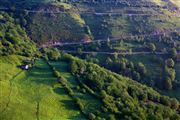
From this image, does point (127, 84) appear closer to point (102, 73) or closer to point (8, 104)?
point (102, 73)

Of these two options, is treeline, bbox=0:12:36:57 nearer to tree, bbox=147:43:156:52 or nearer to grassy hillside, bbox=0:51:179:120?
grassy hillside, bbox=0:51:179:120

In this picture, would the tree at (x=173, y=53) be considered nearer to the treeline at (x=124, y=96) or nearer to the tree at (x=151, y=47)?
the tree at (x=151, y=47)

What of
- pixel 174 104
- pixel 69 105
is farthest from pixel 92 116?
pixel 174 104

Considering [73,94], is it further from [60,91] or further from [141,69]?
[141,69]

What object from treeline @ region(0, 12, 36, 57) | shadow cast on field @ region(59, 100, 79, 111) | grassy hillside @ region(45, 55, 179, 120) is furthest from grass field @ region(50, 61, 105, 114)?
treeline @ region(0, 12, 36, 57)

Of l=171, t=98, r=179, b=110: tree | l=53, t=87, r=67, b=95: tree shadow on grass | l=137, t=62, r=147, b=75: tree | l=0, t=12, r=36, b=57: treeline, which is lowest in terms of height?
l=171, t=98, r=179, b=110: tree

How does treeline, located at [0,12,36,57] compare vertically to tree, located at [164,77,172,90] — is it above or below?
above

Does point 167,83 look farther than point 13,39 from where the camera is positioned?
No

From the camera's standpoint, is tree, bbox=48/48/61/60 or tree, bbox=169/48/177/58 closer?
tree, bbox=48/48/61/60

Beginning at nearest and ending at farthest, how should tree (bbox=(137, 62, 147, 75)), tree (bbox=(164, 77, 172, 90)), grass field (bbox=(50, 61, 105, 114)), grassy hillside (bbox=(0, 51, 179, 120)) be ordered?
grassy hillside (bbox=(0, 51, 179, 120))
grass field (bbox=(50, 61, 105, 114))
tree (bbox=(164, 77, 172, 90))
tree (bbox=(137, 62, 147, 75))

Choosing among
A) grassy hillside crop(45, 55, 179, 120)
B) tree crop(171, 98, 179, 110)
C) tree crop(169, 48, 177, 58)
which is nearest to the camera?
grassy hillside crop(45, 55, 179, 120)
